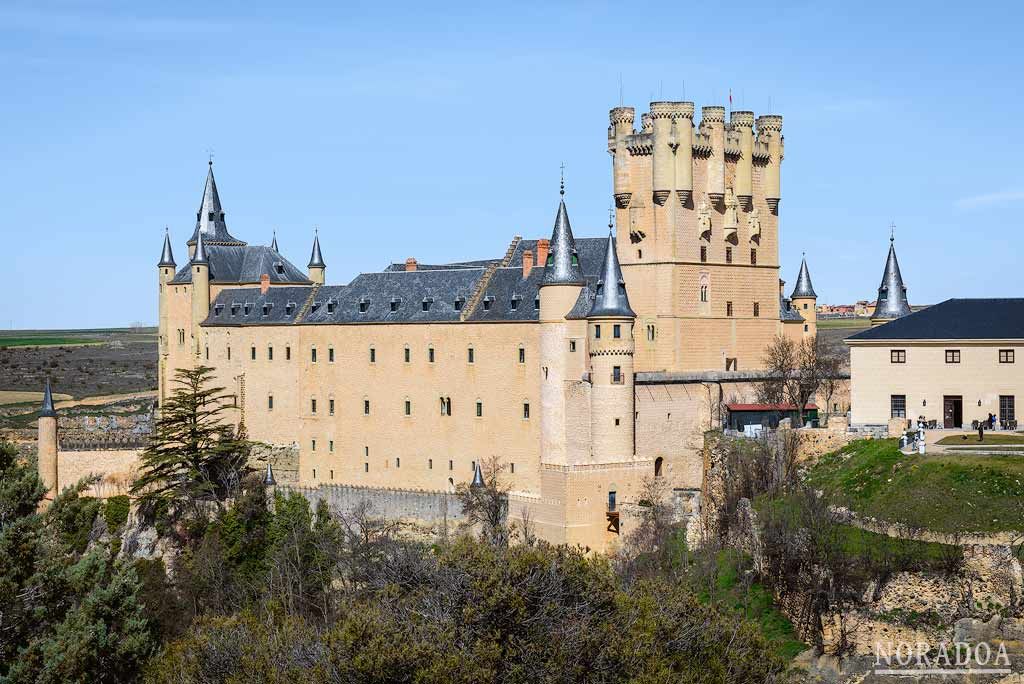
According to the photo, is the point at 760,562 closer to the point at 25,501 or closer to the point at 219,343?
the point at 25,501

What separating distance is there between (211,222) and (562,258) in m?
24.5

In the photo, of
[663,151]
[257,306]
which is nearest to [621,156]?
[663,151]

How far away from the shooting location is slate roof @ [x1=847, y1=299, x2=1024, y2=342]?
4838 cm

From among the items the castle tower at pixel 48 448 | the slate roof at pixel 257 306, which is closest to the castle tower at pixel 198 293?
the slate roof at pixel 257 306

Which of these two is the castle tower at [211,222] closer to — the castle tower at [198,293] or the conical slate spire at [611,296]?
the castle tower at [198,293]

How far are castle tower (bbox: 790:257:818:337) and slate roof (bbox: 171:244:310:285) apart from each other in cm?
2245

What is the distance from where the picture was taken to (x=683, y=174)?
55406mm

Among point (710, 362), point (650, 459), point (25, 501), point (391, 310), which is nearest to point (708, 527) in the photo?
point (650, 459)

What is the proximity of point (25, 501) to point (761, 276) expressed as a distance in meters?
32.6

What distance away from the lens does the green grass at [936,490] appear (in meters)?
39.7

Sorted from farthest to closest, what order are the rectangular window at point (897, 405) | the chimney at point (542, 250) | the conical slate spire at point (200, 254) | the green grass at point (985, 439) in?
the conical slate spire at point (200, 254), the chimney at point (542, 250), the rectangular window at point (897, 405), the green grass at point (985, 439)

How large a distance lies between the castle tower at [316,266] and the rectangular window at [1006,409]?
34.6 m

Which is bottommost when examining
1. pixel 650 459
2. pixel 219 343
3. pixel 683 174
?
pixel 650 459

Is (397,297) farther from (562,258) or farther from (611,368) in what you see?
(611,368)
